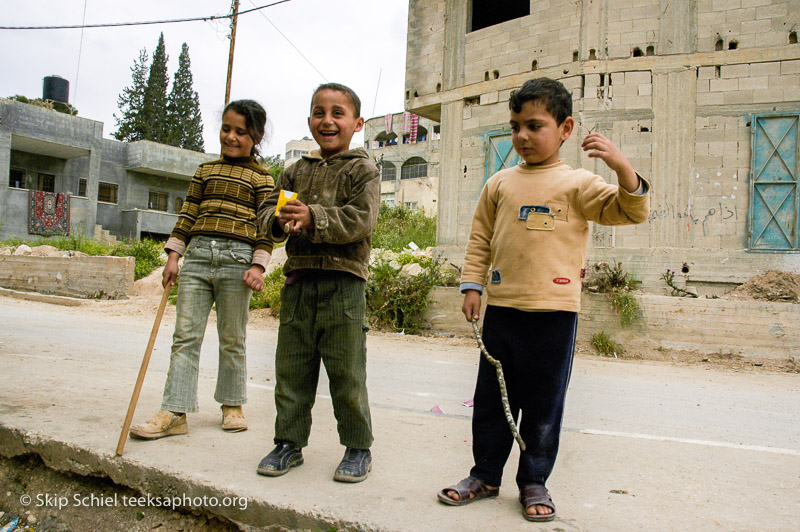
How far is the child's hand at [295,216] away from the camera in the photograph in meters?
2.28

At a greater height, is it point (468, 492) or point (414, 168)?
point (414, 168)

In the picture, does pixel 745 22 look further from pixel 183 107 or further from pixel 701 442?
pixel 183 107

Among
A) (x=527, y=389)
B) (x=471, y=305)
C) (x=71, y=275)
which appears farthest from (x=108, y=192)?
(x=527, y=389)

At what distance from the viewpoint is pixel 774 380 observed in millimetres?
7145

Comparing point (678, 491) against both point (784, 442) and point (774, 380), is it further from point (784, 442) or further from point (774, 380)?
point (774, 380)

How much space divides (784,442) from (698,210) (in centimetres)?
748

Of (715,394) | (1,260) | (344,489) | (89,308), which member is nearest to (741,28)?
(715,394)

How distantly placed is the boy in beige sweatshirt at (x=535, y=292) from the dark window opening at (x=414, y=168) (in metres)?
37.6

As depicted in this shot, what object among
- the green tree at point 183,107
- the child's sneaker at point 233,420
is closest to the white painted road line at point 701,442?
the child's sneaker at point 233,420

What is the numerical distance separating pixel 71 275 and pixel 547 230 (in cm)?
1601

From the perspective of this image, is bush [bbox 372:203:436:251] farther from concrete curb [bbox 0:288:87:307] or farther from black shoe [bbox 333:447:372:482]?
black shoe [bbox 333:447:372:482]

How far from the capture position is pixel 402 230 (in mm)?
19906

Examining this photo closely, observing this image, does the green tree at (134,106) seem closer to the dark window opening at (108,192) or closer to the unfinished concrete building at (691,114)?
the dark window opening at (108,192)

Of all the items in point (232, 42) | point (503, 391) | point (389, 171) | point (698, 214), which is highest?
point (389, 171)
